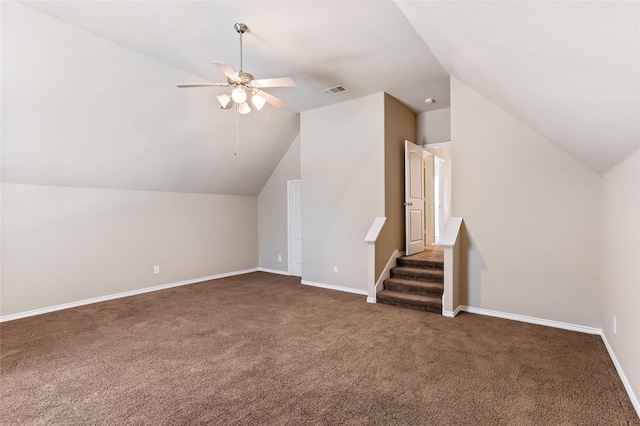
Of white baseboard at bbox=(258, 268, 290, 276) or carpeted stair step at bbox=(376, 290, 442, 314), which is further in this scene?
white baseboard at bbox=(258, 268, 290, 276)

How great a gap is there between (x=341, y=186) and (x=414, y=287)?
196 cm

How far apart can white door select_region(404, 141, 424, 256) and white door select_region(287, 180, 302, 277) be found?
2.37 meters

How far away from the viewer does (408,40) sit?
3.31 metres

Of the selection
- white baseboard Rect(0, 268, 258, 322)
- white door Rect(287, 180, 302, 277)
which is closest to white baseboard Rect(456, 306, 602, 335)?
white door Rect(287, 180, 302, 277)

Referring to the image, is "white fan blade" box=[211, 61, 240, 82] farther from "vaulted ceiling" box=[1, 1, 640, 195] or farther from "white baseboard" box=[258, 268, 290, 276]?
"white baseboard" box=[258, 268, 290, 276]

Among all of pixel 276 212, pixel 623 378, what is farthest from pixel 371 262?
pixel 276 212

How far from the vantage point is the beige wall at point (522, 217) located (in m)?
3.42

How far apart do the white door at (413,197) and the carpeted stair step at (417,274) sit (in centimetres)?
47

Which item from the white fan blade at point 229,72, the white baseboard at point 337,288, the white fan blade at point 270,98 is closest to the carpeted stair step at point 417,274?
the white baseboard at point 337,288

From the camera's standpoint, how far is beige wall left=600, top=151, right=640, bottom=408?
212cm

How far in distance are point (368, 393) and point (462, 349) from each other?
47.7 inches

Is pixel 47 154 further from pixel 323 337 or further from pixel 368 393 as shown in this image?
pixel 368 393

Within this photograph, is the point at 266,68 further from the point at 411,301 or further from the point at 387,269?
the point at 411,301

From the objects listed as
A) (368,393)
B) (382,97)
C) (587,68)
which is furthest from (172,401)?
(382,97)
